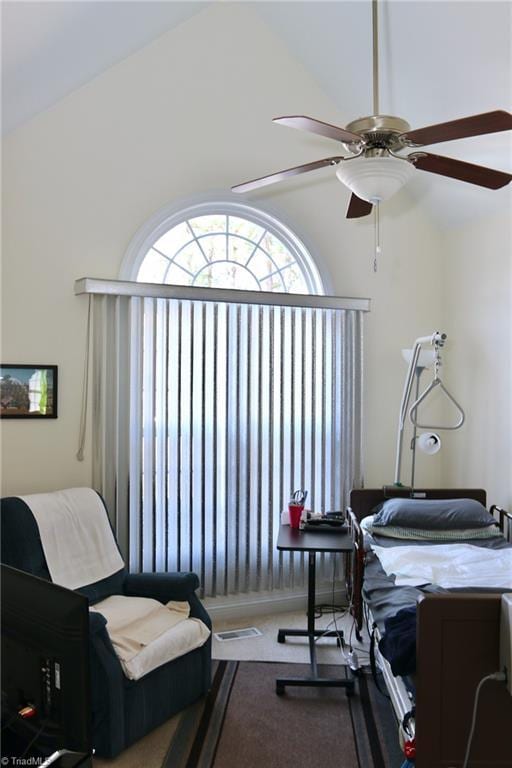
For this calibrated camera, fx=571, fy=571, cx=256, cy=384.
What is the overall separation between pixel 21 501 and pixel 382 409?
2491mm

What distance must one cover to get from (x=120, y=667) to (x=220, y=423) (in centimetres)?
166

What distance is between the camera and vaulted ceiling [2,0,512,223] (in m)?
2.52

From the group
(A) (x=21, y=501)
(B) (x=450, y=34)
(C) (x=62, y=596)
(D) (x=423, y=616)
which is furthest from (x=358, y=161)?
(A) (x=21, y=501)

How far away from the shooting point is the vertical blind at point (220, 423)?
3.41m

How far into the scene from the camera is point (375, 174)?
7.28 ft

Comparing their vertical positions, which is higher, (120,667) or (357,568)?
(357,568)

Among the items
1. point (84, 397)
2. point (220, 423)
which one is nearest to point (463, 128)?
point (220, 423)

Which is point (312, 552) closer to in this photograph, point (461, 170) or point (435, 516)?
point (435, 516)

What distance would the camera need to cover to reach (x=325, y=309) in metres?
3.87

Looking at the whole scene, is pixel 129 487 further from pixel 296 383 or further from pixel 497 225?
pixel 497 225

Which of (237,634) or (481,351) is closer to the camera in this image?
(237,634)

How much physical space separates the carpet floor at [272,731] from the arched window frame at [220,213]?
2.38 meters

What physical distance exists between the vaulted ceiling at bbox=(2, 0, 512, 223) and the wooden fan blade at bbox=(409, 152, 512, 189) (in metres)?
0.89

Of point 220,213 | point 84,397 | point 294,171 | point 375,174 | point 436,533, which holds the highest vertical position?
point 220,213
